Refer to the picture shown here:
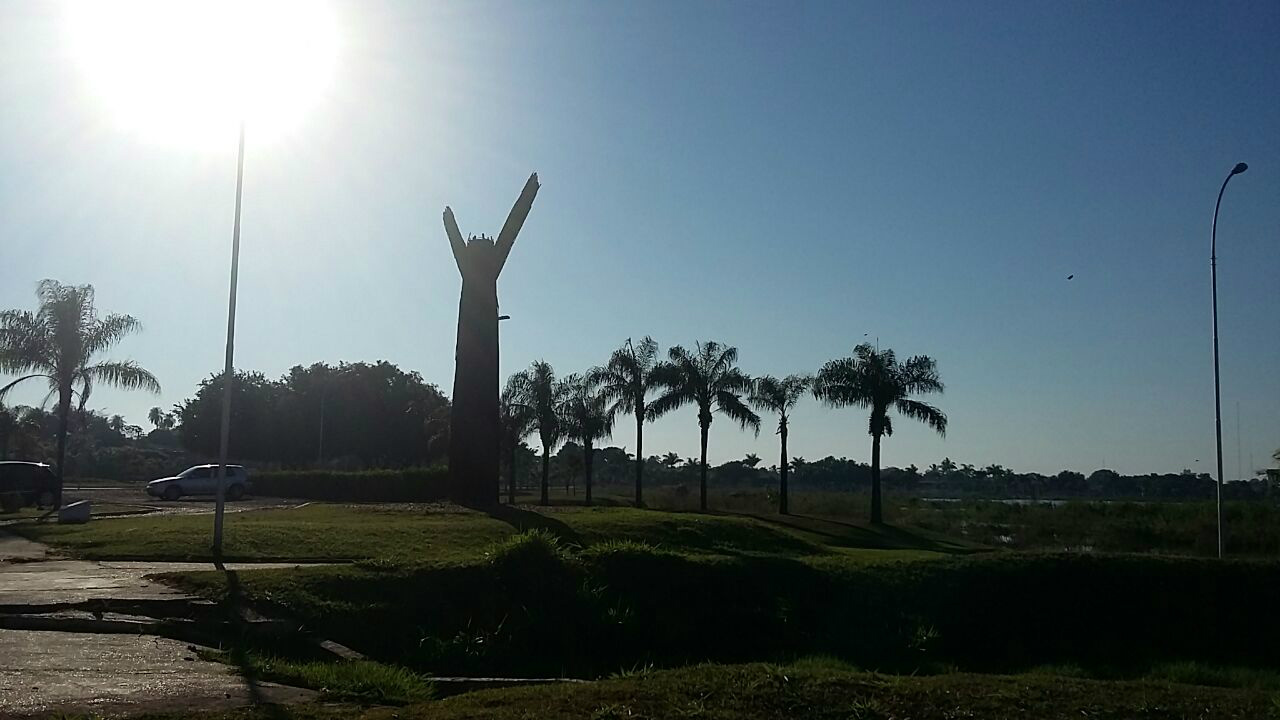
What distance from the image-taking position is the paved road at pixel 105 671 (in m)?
8.23

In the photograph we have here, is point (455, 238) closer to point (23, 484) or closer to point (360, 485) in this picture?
point (23, 484)

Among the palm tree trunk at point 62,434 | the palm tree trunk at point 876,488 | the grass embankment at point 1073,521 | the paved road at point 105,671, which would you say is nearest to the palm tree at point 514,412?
the grass embankment at point 1073,521

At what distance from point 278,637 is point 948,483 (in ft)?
455

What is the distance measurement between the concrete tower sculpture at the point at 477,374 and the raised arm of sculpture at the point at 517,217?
27 millimetres

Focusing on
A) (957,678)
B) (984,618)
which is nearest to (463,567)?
(957,678)

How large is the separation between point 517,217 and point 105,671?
67.4 feet

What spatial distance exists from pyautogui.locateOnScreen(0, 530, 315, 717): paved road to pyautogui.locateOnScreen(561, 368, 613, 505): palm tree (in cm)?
3577

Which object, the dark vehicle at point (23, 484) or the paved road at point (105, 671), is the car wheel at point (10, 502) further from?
the paved road at point (105, 671)

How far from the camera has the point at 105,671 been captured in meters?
9.26

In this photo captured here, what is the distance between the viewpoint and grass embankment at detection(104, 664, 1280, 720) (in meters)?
8.14

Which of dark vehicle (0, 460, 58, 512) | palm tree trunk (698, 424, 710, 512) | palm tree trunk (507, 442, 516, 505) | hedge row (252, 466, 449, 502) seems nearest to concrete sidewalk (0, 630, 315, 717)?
dark vehicle (0, 460, 58, 512)

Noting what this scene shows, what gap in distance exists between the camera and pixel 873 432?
46938mm

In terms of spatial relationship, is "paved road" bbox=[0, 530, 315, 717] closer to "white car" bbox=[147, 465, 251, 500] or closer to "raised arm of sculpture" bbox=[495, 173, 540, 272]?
"raised arm of sculpture" bbox=[495, 173, 540, 272]

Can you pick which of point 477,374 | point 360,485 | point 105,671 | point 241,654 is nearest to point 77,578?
point 241,654
